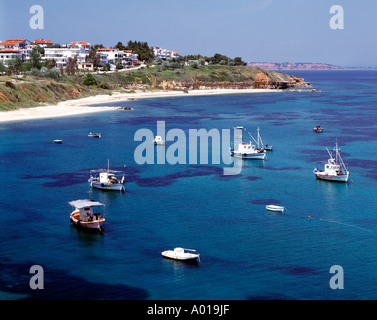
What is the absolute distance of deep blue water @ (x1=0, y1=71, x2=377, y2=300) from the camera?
44281 millimetres

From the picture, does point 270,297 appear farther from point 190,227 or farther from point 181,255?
point 190,227

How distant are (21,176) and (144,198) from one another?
23231mm

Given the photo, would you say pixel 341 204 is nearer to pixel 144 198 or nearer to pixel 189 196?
pixel 189 196

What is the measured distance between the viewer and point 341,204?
67.6 meters

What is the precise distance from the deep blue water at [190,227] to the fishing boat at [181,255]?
67 centimetres

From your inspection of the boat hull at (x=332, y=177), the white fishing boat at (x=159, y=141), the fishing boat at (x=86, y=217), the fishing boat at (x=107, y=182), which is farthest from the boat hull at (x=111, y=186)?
the white fishing boat at (x=159, y=141)

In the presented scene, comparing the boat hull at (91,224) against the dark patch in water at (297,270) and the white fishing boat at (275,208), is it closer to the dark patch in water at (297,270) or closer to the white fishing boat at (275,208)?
the dark patch in water at (297,270)

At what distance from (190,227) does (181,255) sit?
9.73m

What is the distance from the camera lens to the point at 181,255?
159ft

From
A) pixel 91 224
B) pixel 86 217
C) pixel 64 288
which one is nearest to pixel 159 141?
pixel 86 217

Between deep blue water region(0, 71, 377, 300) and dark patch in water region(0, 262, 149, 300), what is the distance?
89mm

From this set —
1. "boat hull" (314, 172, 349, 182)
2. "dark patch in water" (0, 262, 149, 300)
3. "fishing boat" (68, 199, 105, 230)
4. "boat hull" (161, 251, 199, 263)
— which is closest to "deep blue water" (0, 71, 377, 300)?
"dark patch in water" (0, 262, 149, 300)
